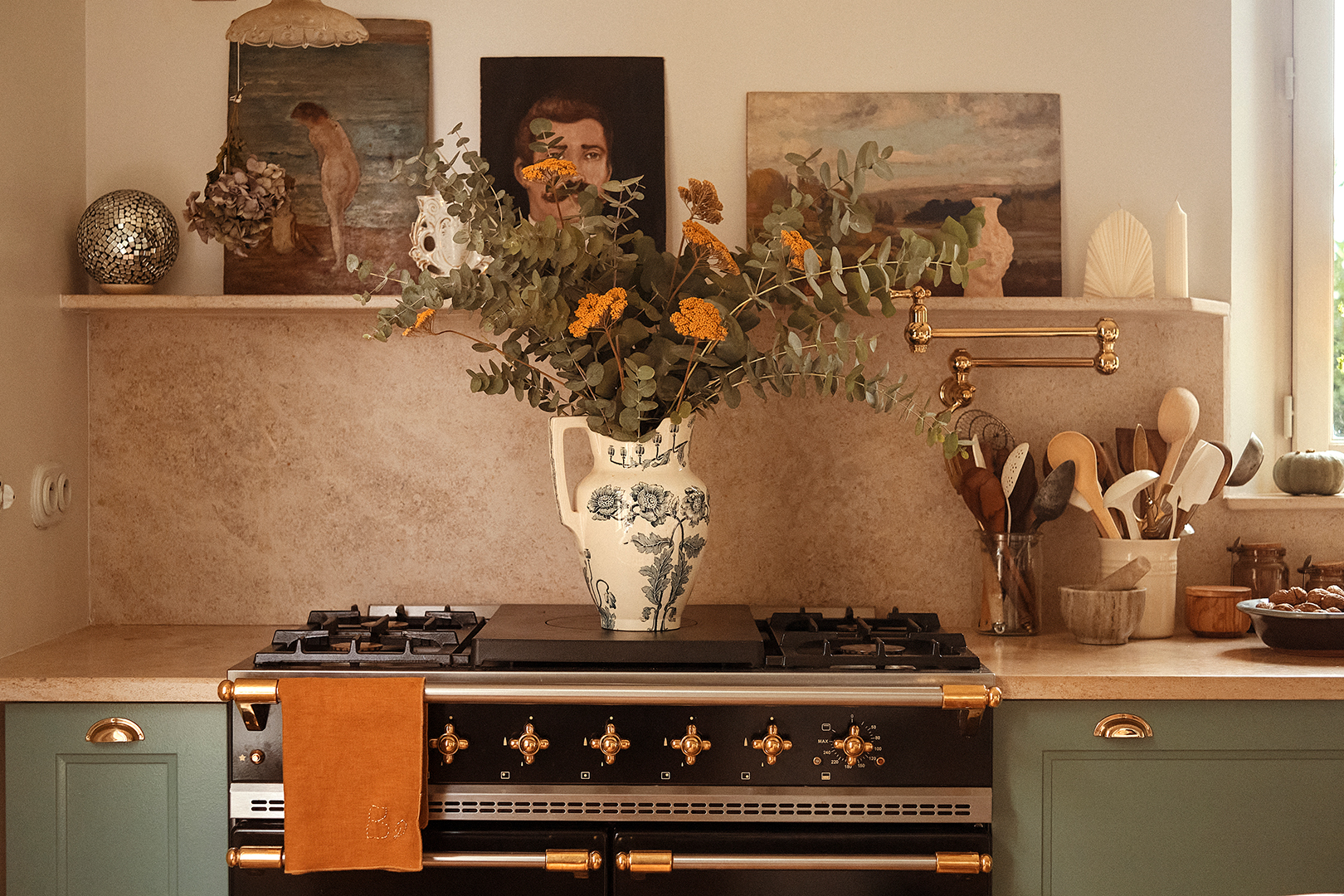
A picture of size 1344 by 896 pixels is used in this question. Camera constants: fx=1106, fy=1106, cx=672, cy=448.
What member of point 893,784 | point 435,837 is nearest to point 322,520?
point 435,837

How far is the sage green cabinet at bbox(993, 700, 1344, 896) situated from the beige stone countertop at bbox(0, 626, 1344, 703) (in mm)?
31

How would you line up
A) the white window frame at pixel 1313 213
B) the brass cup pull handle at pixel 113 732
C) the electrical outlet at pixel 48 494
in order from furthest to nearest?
the white window frame at pixel 1313 213, the electrical outlet at pixel 48 494, the brass cup pull handle at pixel 113 732

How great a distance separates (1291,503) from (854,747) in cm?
116

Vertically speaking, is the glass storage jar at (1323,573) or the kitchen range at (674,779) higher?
the glass storage jar at (1323,573)

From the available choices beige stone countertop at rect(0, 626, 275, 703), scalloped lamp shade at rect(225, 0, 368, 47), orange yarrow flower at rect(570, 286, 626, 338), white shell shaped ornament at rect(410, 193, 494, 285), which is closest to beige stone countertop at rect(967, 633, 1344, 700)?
orange yarrow flower at rect(570, 286, 626, 338)

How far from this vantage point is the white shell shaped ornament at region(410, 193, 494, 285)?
2.00 metres

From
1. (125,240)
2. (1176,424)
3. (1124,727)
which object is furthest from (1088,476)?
(125,240)

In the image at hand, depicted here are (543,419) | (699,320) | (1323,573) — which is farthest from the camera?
(543,419)

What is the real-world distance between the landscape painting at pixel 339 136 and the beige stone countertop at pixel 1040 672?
2.51ft

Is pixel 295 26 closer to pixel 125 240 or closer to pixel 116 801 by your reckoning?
pixel 125 240

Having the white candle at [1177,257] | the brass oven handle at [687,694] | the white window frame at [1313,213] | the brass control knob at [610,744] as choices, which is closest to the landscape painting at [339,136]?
the brass oven handle at [687,694]

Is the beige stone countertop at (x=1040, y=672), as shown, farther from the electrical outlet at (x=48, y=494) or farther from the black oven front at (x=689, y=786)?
the electrical outlet at (x=48, y=494)

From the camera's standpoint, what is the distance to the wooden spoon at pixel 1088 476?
2.07 metres

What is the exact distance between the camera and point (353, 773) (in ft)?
5.33
